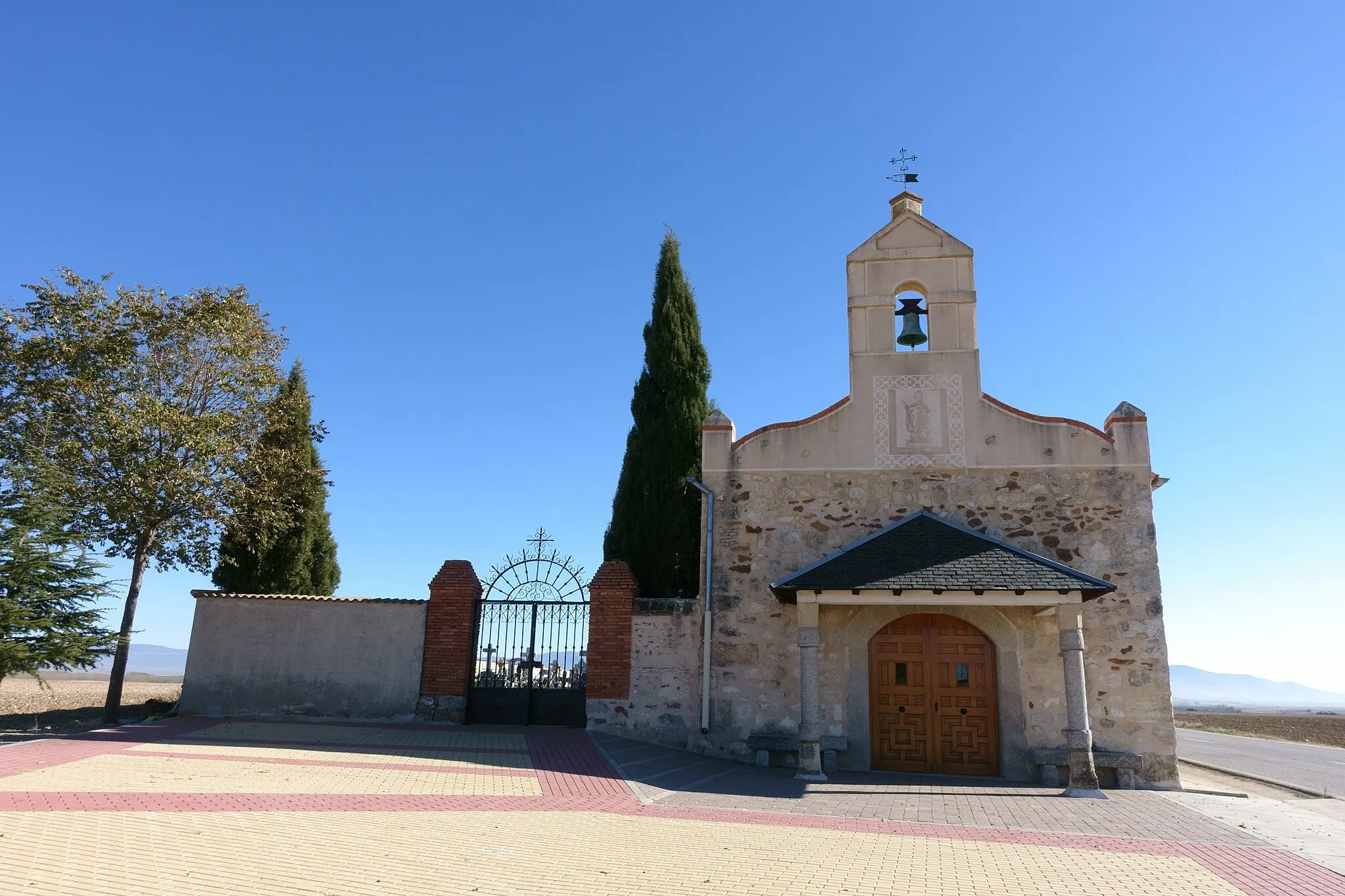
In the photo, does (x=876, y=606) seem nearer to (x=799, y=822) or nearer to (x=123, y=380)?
(x=799, y=822)

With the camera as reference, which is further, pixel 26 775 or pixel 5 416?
pixel 5 416

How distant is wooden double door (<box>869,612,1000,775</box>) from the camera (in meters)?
12.2

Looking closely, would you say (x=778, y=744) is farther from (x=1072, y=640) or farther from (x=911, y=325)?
(x=911, y=325)

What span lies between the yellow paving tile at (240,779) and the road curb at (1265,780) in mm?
11410

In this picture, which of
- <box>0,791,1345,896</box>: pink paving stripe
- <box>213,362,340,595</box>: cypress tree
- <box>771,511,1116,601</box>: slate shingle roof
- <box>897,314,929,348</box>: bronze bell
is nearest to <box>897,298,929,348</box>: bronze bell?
<box>897,314,929,348</box>: bronze bell

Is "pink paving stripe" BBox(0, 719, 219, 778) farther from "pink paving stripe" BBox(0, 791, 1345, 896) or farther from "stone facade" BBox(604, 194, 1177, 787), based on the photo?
"stone facade" BBox(604, 194, 1177, 787)

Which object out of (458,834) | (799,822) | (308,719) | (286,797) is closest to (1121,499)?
(799,822)

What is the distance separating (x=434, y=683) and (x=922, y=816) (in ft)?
27.9

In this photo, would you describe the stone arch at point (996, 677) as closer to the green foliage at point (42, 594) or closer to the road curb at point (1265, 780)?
the road curb at point (1265, 780)

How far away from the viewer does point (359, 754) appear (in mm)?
10789

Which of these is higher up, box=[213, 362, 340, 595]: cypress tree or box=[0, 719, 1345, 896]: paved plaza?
box=[213, 362, 340, 595]: cypress tree

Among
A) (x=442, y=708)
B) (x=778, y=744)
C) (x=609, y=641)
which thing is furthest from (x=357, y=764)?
(x=778, y=744)

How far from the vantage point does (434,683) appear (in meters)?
14.1

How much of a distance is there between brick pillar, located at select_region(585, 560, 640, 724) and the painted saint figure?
5208 millimetres
